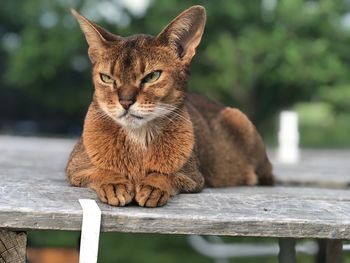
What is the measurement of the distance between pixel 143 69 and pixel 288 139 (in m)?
4.06

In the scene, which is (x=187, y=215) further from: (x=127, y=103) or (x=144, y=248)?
(x=144, y=248)

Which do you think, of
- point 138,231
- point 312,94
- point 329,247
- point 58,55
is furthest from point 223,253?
point 58,55

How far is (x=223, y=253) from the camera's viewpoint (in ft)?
20.5

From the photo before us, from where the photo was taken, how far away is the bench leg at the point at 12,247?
2309 millimetres

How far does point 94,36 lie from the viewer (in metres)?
2.75

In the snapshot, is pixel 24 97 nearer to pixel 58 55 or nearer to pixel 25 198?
pixel 58 55

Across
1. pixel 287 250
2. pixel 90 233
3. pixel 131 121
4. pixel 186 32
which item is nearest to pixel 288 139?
pixel 287 250

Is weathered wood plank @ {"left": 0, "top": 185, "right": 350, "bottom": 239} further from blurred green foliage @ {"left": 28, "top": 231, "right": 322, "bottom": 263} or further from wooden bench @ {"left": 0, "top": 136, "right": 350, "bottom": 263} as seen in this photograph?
blurred green foliage @ {"left": 28, "top": 231, "right": 322, "bottom": 263}

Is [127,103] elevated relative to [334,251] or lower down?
elevated

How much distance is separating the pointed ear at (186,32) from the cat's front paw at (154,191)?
53cm

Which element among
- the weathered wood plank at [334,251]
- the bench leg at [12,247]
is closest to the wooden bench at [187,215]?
the bench leg at [12,247]

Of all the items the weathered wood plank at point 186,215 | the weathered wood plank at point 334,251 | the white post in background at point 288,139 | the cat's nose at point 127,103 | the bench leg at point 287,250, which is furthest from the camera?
the white post in background at point 288,139

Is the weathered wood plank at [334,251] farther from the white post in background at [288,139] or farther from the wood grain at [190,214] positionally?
the white post in background at [288,139]

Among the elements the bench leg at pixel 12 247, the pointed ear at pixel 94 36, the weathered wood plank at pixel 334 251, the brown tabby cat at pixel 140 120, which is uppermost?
the pointed ear at pixel 94 36
